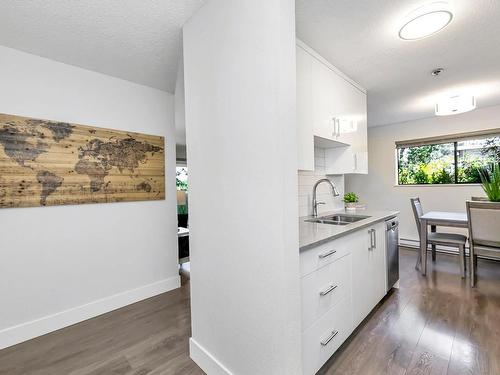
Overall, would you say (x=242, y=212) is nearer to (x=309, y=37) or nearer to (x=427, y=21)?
(x=309, y=37)

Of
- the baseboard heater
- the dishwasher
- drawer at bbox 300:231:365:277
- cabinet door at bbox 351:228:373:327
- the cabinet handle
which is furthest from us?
the baseboard heater

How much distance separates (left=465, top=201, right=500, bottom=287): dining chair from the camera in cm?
260

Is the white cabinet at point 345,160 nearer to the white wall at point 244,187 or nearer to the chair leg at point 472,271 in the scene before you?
the chair leg at point 472,271

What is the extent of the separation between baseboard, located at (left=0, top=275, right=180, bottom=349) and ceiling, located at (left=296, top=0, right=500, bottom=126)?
9.55 feet

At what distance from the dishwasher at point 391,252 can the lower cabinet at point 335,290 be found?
288 millimetres

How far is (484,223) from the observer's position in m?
2.68

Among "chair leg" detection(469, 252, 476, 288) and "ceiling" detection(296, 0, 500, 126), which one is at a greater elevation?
"ceiling" detection(296, 0, 500, 126)

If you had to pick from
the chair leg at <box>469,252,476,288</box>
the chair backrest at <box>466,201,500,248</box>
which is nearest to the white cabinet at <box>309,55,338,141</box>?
the chair backrest at <box>466,201,500,248</box>

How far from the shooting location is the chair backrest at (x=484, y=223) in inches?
A: 102

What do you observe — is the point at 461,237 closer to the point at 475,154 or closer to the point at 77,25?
the point at 475,154


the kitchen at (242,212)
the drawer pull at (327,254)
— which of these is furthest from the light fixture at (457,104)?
the drawer pull at (327,254)

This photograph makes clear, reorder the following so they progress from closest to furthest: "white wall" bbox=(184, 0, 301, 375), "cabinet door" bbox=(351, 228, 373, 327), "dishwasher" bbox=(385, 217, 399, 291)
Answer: "white wall" bbox=(184, 0, 301, 375)
"cabinet door" bbox=(351, 228, 373, 327)
"dishwasher" bbox=(385, 217, 399, 291)

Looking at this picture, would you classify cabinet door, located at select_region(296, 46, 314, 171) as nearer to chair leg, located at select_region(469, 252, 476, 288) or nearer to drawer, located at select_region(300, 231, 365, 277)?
drawer, located at select_region(300, 231, 365, 277)

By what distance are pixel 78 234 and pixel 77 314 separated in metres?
0.72
